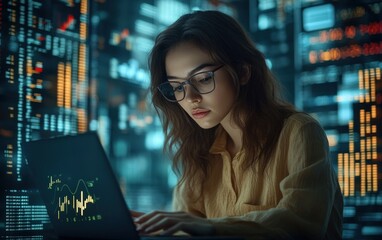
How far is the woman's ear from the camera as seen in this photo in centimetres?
183

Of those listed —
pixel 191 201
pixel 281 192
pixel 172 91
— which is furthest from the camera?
pixel 191 201

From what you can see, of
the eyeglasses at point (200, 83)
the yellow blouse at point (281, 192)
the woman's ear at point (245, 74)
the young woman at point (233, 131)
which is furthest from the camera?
the woman's ear at point (245, 74)

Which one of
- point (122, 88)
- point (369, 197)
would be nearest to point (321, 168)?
point (369, 197)

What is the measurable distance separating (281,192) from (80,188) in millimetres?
694

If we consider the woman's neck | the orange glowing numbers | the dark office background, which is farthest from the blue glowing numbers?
the woman's neck

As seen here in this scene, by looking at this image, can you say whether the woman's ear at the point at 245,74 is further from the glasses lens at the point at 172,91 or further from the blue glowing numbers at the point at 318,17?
the blue glowing numbers at the point at 318,17

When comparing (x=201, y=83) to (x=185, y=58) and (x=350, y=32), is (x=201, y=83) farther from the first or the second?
(x=350, y=32)

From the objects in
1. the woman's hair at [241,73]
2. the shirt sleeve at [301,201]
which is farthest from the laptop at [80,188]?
the woman's hair at [241,73]

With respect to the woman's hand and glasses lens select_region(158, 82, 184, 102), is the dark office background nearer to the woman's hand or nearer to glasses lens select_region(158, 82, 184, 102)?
glasses lens select_region(158, 82, 184, 102)

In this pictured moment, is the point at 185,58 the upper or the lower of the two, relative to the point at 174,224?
upper

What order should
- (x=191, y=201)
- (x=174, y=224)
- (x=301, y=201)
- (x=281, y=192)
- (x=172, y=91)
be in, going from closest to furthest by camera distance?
1. (x=174, y=224)
2. (x=301, y=201)
3. (x=281, y=192)
4. (x=172, y=91)
5. (x=191, y=201)

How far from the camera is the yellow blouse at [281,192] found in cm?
132

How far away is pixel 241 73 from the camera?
183 cm

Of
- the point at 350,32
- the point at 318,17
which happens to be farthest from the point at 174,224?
the point at 318,17
